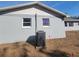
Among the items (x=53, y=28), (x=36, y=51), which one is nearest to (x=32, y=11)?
(x=53, y=28)

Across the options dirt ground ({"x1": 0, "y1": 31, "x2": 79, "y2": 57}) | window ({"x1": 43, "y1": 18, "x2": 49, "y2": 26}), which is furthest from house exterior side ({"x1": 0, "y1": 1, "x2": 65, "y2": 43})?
dirt ground ({"x1": 0, "y1": 31, "x2": 79, "y2": 57})

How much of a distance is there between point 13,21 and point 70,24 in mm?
21980

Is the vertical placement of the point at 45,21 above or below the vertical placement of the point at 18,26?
above

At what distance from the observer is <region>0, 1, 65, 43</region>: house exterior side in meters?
16.1

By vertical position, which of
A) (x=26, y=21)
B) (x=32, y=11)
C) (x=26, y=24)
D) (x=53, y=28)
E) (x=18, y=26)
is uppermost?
(x=32, y=11)

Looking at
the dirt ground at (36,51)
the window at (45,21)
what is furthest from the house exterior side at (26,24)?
the dirt ground at (36,51)

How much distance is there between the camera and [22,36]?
1653 centimetres

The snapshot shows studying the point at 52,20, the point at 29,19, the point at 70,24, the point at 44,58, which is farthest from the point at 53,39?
the point at 70,24

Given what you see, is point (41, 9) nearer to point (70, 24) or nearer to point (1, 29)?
point (1, 29)

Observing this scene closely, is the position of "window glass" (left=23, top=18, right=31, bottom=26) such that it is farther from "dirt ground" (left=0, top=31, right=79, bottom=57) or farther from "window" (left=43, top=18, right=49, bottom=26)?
"dirt ground" (left=0, top=31, right=79, bottom=57)

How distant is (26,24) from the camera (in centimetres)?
1686

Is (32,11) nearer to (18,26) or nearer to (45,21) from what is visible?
(45,21)

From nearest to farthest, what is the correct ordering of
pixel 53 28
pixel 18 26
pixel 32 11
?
pixel 18 26, pixel 32 11, pixel 53 28

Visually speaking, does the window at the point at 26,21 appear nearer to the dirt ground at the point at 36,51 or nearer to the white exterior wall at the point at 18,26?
the white exterior wall at the point at 18,26
